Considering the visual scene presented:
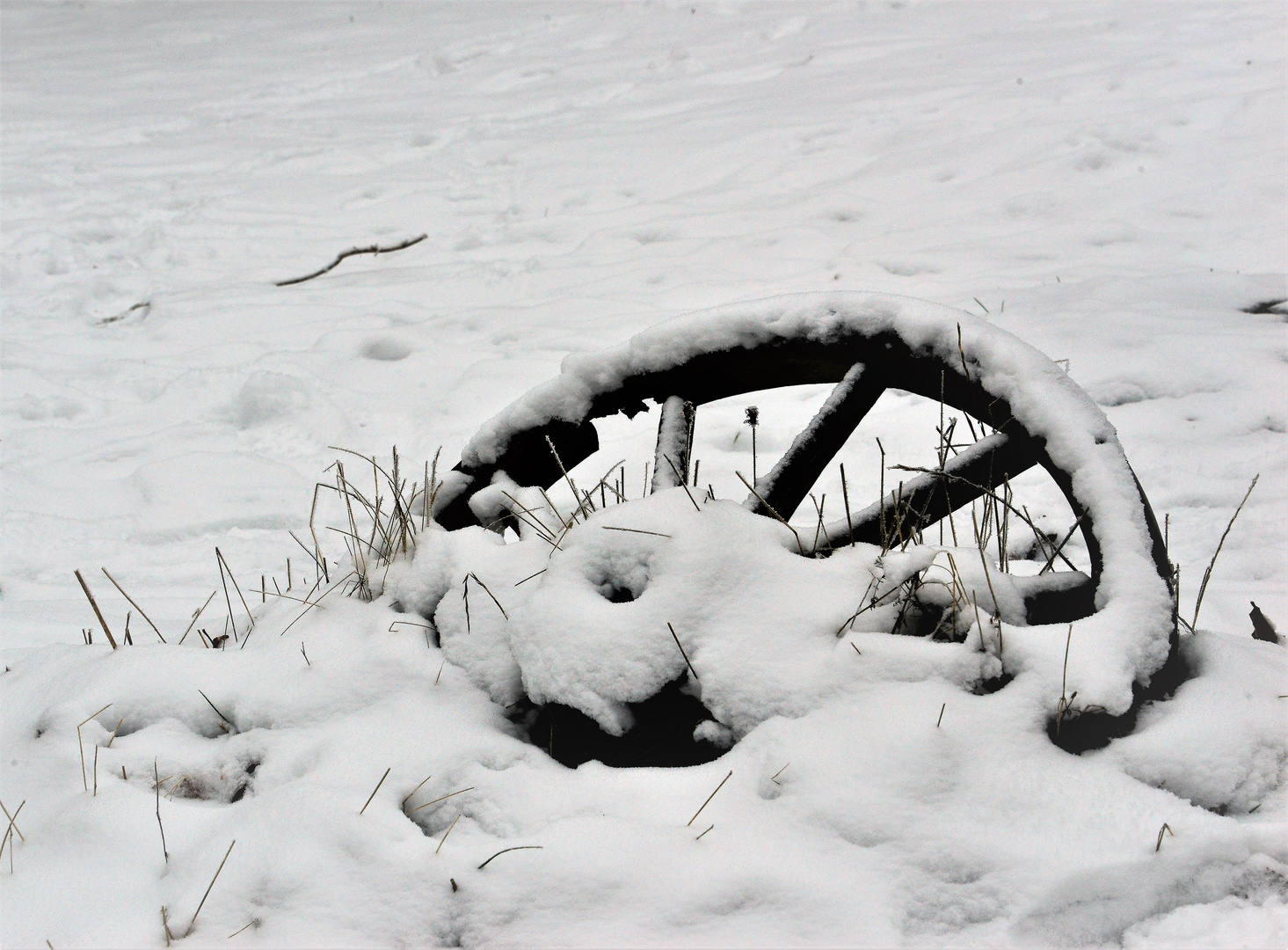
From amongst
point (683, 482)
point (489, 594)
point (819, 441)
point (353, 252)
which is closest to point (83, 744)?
point (489, 594)

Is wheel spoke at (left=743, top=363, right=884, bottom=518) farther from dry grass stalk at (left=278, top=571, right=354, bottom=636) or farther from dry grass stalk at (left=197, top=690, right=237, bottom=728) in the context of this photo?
dry grass stalk at (left=197, top=690, right=237, bottom=728)

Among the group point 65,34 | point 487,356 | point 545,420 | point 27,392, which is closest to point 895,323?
point 545,420

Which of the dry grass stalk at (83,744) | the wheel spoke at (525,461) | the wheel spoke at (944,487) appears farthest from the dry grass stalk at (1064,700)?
the dry grass stalk at (83,744)

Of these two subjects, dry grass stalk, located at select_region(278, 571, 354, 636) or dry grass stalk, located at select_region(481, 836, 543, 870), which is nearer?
dry grass stalk, located at select_region(481, 836, 543, 870)

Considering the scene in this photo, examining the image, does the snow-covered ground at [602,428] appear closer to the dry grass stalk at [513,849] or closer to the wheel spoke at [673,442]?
the dry grass stalk at [513,849]

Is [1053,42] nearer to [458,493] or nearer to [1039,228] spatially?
[1039,228]

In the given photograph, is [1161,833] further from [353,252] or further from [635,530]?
[353,252]

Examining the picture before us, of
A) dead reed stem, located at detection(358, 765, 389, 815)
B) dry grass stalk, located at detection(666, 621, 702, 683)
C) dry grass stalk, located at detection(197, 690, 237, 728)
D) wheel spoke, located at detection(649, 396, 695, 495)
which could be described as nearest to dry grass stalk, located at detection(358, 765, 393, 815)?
dead reed stem, located at detection(358, 765, 389, 815)

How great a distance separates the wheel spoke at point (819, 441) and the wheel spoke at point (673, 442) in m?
0.16

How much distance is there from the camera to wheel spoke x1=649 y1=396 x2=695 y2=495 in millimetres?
Answer: 1857

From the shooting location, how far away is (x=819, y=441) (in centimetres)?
181

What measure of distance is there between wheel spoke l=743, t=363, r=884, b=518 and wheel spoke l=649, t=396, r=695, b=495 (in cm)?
16

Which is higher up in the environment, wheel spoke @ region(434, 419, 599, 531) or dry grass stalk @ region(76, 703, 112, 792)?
wheel spoke @ region(434, 419, 599, 531)

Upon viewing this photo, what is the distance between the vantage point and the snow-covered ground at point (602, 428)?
3.72ft
